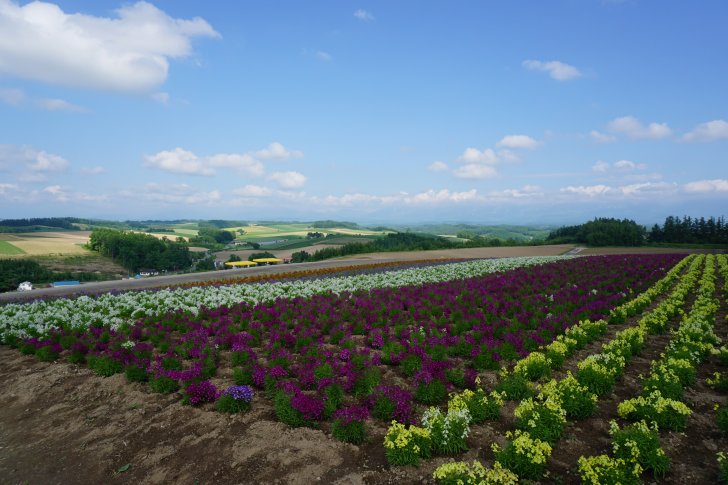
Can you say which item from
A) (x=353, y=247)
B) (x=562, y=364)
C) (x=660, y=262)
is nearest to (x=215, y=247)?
(x=353, y=247)

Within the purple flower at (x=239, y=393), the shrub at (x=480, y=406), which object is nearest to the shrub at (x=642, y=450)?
the shrub at (x=480, y=406)

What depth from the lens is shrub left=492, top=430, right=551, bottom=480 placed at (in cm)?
523

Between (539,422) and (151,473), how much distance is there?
5901mm

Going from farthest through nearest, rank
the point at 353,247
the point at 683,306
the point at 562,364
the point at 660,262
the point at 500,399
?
the point at 353,247, the point at 660,262, the point at 683,306, the point at 562,364, the point at 500,399

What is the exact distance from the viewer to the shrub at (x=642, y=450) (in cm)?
521

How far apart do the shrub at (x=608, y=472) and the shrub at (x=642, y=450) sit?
0.16 meters

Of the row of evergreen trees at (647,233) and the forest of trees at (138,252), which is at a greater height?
the row of evergreen trees at (647,233)

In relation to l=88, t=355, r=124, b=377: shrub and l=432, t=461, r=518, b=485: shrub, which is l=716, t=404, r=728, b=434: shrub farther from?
l=88, t=355, r=124, b=377: shrub

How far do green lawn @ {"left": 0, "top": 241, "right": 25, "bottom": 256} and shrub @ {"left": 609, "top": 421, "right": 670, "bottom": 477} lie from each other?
8491 centimetres

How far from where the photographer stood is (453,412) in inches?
246

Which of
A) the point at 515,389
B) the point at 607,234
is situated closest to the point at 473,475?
the point at 515,389

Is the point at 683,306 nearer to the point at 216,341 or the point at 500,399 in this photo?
the point at 500,399

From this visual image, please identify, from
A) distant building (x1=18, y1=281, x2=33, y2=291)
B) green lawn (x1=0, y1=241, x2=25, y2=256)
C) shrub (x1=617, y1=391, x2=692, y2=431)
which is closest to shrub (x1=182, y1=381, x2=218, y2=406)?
shrub (x1=617, y1=391, x2=692, y2=431)

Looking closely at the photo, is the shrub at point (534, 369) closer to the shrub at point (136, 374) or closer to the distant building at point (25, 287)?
the shrub at point (136, 374)
